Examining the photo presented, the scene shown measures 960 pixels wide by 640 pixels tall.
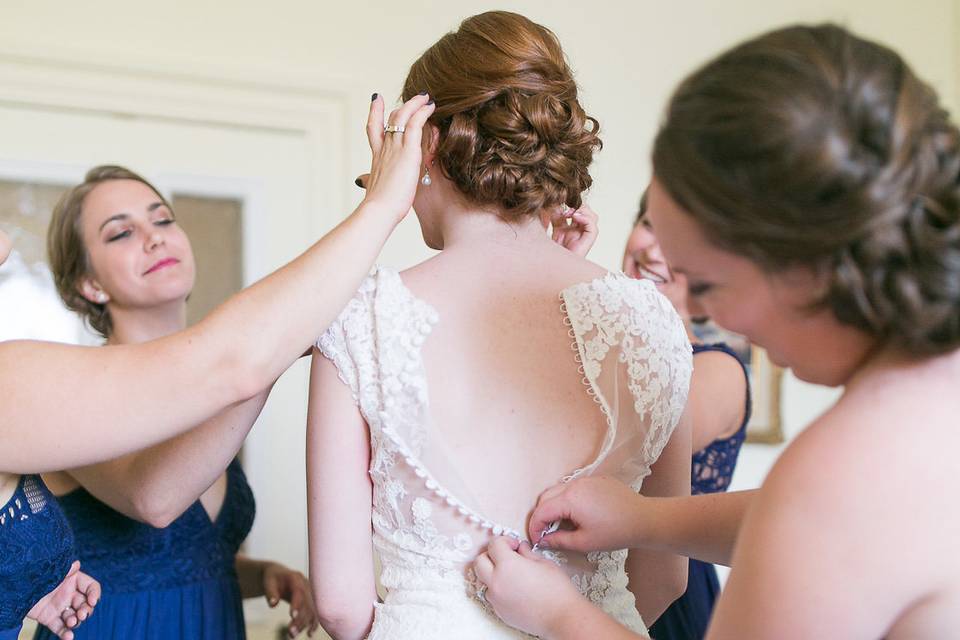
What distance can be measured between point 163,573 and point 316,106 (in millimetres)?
1785

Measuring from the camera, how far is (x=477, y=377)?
1235 millimetres

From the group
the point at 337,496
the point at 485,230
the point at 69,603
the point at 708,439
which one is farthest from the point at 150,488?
the point at 708,439

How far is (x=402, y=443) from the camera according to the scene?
47.1 inches

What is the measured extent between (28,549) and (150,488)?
0.25 meters

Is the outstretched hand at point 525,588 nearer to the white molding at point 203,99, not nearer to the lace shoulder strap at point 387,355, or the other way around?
the lace shoulder strap at point 387,355

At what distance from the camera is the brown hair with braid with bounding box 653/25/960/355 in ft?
2.36

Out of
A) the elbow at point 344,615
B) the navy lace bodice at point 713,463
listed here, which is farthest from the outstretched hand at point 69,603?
the navy lace bodice at point 713,463

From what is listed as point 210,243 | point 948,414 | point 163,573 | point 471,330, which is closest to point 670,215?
point 948,414

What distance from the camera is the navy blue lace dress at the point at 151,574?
1.87 metres

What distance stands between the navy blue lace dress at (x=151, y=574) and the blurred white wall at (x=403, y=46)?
1113mm

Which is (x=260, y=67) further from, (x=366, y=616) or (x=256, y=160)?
(x=366, y=616)

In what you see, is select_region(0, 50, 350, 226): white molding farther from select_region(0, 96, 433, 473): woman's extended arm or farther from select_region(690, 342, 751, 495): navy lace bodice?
select_region(0, 96, 433, 473): woman's extended arm

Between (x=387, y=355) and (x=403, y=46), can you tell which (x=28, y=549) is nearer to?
(x=387, y=355)

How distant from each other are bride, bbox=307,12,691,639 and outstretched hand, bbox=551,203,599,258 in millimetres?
235
